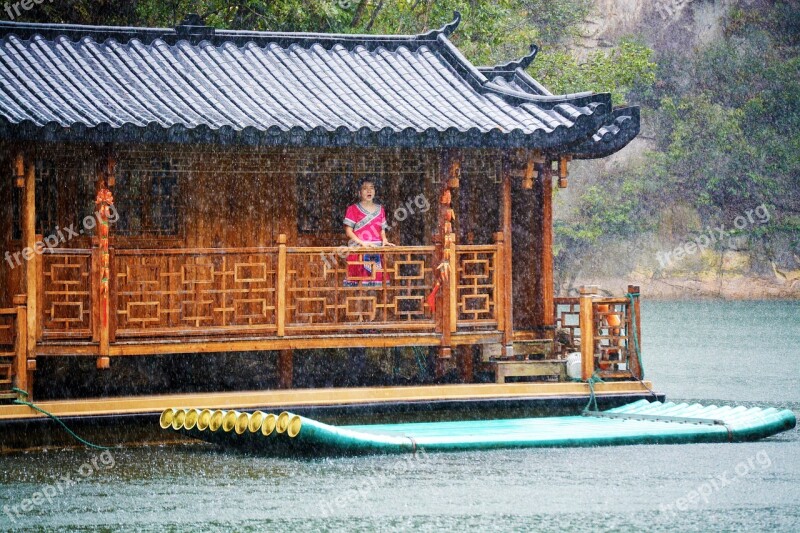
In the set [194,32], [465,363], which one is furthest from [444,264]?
[194,32]

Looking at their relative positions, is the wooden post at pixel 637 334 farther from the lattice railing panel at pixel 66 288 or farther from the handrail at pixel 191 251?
the lattice railing panel at pixel 66 288

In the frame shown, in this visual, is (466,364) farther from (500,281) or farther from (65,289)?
(65,289)

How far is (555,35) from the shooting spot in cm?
4781

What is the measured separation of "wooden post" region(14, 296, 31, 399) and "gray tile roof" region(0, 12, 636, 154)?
5.29ft

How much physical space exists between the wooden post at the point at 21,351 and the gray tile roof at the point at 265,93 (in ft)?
5.29

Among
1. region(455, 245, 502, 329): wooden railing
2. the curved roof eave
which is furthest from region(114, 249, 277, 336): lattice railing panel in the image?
the curved roof eave

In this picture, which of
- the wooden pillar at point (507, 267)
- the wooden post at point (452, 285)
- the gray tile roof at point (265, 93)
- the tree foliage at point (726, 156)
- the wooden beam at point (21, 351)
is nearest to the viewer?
the wooden beam at point (21, 351)

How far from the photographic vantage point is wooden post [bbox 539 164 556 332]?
1462cm

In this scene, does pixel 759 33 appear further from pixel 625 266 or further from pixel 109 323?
pixel 109 323

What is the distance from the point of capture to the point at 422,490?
10.5m

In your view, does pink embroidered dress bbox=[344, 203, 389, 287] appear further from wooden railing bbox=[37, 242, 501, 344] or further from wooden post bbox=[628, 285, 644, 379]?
wooden post bbox=[628, 285, 644, 379]

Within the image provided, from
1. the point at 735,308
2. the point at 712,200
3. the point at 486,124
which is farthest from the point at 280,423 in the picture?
the point at 712,200

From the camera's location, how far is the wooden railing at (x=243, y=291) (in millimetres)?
12312

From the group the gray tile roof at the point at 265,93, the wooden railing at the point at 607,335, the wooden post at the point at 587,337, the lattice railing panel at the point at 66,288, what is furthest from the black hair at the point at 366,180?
the lattice railing panel at the point at 66,288
